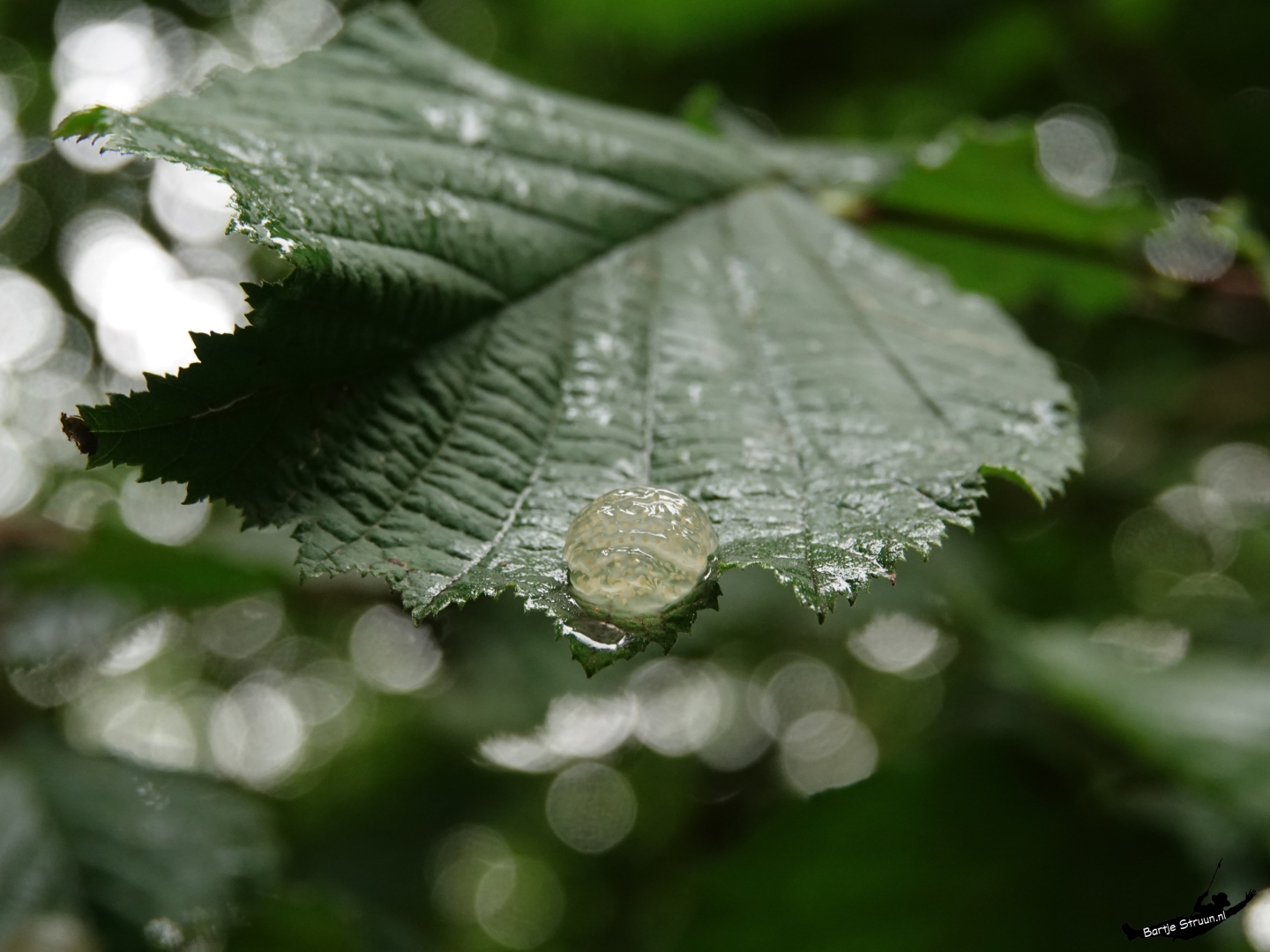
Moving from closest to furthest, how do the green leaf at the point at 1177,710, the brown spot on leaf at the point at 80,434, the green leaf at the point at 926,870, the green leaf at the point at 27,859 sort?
1. the brown spot on leaf at the point at 80,434
2. the green leaf at the point at 1177,710
3. the green leaf at the point at 27,859
4. the green leaf at the point at 926,870

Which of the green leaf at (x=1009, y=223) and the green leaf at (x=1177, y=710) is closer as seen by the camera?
the green leaf at (x=1177, y=710)

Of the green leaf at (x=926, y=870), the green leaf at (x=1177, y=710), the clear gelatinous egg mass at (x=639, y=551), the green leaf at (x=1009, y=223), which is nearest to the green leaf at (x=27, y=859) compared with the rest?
the green leaf at (x=926, y=870)

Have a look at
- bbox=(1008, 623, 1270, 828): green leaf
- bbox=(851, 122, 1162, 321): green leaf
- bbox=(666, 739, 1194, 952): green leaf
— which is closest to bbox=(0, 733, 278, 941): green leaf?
bbox=(666, 739, 1194, 952): green leaf

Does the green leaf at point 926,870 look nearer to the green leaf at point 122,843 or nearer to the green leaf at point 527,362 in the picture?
the green leaf at point 122,843

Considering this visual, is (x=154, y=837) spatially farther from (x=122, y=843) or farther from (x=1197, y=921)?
→ (x=1197, y=921)

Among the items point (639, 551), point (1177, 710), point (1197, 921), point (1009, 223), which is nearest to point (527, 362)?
point (639, 551)

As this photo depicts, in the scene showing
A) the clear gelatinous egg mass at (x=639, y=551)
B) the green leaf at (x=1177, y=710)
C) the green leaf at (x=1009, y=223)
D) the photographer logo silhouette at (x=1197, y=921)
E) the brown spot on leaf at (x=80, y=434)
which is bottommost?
the brown spot on leaf at (x=80, y=434)

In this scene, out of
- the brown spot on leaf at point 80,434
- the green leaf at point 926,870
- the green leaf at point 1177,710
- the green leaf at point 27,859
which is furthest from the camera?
the green leaf at point 926,870

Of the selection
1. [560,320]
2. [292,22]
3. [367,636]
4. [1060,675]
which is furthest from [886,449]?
[292,22]
